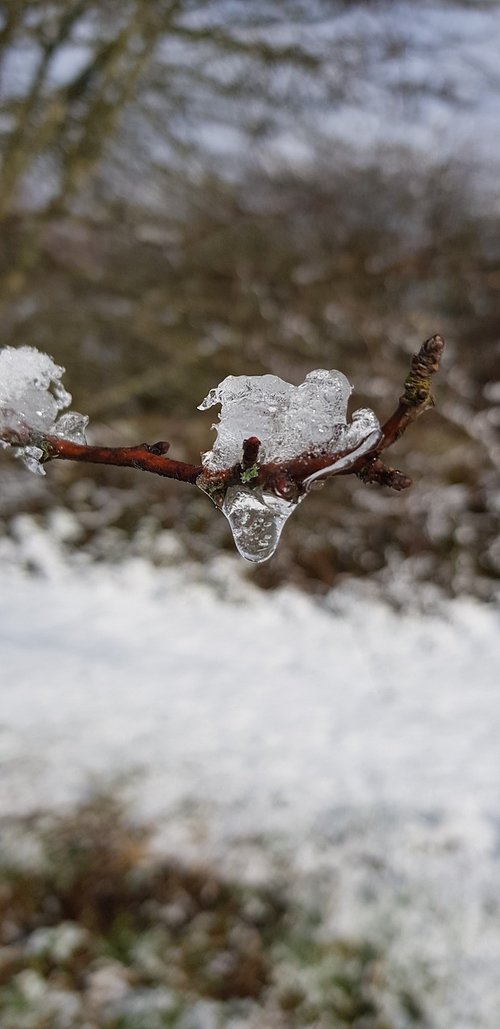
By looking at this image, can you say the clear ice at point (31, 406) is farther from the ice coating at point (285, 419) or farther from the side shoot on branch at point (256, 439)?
the ice coating at point (285, 419)

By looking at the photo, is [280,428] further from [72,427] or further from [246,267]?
[246,267]

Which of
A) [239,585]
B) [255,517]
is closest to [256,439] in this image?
[255,517]

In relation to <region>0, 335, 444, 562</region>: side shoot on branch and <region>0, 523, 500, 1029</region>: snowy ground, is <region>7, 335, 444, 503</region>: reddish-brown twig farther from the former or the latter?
<region>0, 523, 500, 1029</region>: snowy ground

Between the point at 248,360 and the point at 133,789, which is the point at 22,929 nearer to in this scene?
the point at 133,789

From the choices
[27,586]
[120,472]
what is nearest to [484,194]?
[120,472]

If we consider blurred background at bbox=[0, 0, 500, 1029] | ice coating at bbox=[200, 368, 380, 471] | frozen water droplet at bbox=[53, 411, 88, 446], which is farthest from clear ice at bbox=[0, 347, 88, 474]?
blurred background at bbox=[0, 0, 500, 1029]

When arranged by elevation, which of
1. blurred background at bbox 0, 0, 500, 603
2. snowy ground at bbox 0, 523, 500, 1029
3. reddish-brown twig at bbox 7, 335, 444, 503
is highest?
blurred background at bbox 0, 0, 500, 603

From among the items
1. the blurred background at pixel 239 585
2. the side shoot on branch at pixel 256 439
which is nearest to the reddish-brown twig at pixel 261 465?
the side shoot on branch at pixel 256 439

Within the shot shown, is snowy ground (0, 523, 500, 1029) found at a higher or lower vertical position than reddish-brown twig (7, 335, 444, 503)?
higher
